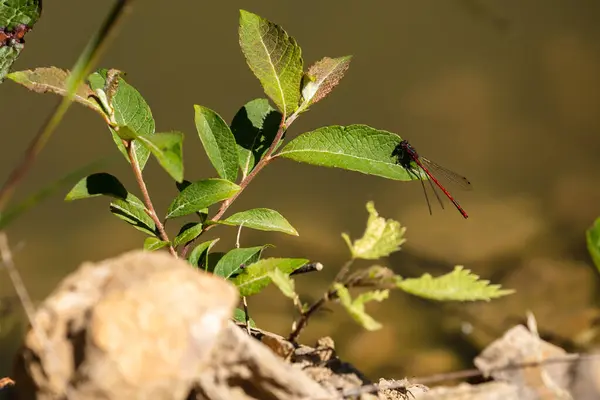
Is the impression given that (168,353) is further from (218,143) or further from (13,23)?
(13,23)

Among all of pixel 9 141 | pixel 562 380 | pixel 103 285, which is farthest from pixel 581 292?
pixel 9 141

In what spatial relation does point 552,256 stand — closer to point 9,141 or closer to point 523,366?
point 523,366

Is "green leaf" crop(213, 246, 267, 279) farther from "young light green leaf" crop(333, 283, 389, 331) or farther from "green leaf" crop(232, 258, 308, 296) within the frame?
"young light green leaf" crop(333, 283, 389, 331)

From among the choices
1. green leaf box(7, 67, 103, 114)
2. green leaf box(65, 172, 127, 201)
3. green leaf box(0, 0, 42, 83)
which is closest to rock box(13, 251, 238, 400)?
green leaf box(65, 172, 127, 201)

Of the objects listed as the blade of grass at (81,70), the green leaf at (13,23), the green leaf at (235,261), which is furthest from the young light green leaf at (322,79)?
the green leaf at (13,23)

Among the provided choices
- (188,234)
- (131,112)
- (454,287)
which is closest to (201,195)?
(188,234)

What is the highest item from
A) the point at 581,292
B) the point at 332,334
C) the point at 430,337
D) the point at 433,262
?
the point at 581,292
